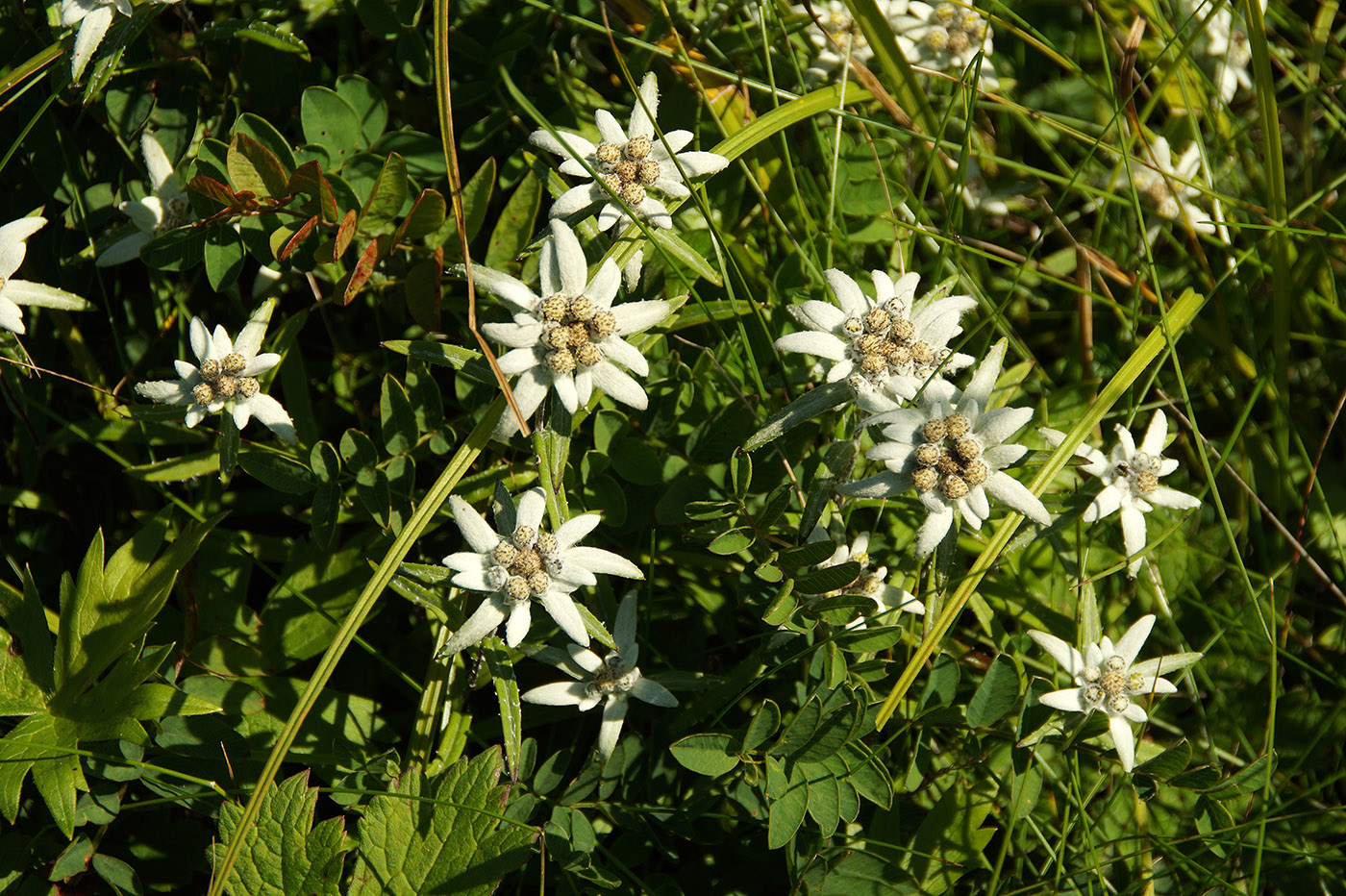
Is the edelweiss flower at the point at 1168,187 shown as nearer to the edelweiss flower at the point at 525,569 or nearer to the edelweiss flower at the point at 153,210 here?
the edelweiss flower at the point at 525,569

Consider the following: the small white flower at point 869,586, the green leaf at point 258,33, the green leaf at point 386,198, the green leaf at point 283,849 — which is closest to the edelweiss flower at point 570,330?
the green leaf at point 386,198

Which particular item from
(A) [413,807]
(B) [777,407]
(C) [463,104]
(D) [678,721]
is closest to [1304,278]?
(B) [777,407]

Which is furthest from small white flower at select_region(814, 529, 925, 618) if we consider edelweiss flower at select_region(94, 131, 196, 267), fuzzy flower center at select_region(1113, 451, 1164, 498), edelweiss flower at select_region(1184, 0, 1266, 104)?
edelweiss flower at select_region(1184, 0, 1266, 104)

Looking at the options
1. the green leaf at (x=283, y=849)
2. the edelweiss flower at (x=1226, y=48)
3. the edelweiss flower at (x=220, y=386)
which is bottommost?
the green leaf at (x=283, y=849)

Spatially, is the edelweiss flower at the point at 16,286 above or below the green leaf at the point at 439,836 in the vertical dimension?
above

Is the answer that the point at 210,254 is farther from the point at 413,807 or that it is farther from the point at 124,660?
the point at 413,807

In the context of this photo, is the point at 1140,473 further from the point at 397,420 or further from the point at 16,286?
the point at 16,286
